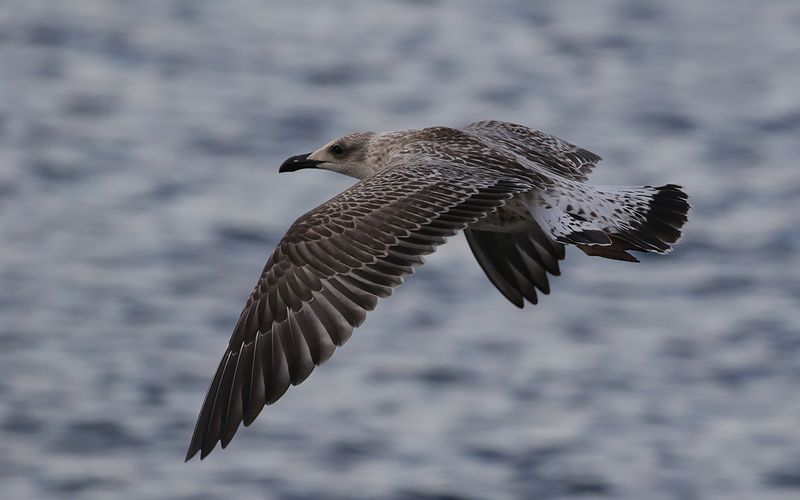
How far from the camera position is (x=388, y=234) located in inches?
408

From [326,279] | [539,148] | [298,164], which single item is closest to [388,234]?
[326,279]

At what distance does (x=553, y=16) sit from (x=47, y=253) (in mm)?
10302

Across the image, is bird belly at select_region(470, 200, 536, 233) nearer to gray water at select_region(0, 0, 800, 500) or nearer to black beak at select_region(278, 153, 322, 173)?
black beak at select_region(278, 153, 322, 173)

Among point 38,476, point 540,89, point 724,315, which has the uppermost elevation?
point 540,89

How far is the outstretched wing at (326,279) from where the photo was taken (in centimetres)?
1020

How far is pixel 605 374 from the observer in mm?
23438

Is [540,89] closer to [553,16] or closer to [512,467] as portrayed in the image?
[553,16]

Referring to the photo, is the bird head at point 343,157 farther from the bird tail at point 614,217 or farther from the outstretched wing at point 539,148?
the bird tail at point 614,217

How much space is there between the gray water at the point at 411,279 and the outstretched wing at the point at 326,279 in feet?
34.2

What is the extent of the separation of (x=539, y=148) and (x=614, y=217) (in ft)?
4.26

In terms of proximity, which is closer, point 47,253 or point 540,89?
point 47,253

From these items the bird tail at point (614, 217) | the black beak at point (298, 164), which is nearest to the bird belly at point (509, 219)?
the bird tail at point (614, 217)

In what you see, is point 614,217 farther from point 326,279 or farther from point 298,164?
point 298,164

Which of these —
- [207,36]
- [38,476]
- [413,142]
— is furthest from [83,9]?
[413,142]
